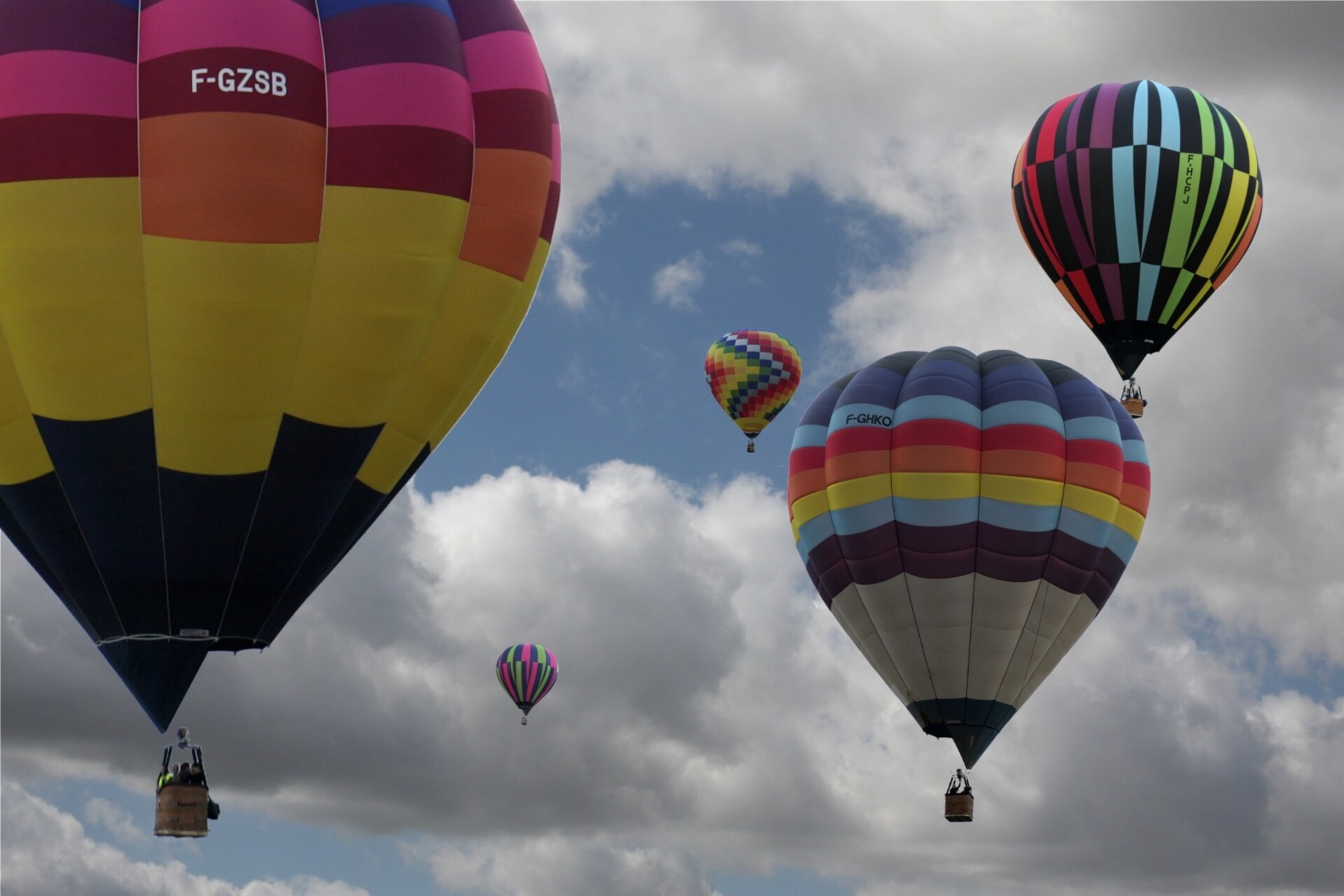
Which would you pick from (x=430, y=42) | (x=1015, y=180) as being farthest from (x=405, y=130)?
(x=1015, y=180)

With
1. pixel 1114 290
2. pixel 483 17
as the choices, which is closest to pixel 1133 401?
pixel 1114 290

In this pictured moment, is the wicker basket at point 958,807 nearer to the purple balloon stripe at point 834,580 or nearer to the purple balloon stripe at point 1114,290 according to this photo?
the purple balloon stripe at point 834,580

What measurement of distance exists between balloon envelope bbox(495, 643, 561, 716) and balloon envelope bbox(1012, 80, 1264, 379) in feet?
50.3

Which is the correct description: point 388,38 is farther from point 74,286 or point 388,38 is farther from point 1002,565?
point 1002,565

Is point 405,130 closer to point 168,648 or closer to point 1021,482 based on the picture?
point 168,648

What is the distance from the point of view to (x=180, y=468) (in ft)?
53.8

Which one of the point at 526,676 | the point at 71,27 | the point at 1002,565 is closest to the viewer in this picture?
the point at 71,27

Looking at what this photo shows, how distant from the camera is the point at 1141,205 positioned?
89.7 feet

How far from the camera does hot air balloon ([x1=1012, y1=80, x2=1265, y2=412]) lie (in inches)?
1078

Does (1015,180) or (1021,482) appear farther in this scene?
(1015,180)

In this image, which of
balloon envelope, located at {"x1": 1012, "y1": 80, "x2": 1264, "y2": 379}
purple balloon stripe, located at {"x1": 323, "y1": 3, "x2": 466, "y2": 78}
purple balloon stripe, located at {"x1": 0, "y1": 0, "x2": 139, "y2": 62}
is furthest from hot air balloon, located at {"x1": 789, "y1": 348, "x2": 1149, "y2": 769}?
purple balloon stripe, located at {"x1": 0, "y1": 0, "x2": 139, "y2": 62}

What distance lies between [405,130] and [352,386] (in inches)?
86.5

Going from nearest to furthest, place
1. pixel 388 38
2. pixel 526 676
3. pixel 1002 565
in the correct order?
pixel 388 38, pixel 1002 565, pixel 526 676

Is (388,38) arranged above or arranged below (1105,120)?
below
